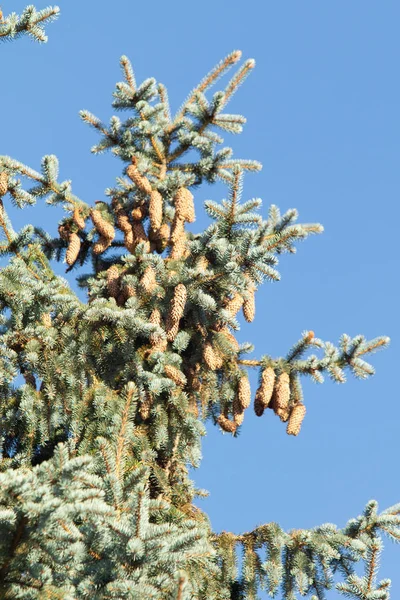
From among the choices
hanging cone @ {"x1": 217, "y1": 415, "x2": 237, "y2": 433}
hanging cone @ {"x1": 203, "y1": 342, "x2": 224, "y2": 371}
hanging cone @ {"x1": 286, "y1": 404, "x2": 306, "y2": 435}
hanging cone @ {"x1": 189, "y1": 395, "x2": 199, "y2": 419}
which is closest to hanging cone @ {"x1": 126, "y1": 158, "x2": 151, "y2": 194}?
hanging cone @ {"x1": 203, "y1": 342, "x2": 224, "y2": 371}

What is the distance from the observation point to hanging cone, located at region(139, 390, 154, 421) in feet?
25.9

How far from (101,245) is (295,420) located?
2.84 metres

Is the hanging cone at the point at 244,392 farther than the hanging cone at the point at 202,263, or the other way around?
the hanging cone at the point at 244,392

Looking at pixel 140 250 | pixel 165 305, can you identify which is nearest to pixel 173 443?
pixel 165 305

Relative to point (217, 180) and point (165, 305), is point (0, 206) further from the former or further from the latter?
point (217, 180)

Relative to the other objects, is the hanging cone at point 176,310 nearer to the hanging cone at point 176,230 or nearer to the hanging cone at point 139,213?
the hanging cone at point 176,230

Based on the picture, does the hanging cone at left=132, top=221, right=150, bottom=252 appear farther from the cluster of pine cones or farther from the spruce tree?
the cluster of pine cones

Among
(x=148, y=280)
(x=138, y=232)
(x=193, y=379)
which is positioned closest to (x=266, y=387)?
(x=193, y=379)

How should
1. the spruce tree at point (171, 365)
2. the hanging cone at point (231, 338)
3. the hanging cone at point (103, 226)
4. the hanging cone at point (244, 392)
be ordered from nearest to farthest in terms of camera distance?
1. the spruce tree at point (171, 365)
2. the hanging cone at point (244, 392)
3. the hanging cone at point (231, 338)
4. the hanging cone at point (103, 226)

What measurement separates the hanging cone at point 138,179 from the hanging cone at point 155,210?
23 centimetres

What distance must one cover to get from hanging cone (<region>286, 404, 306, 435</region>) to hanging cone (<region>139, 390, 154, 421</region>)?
1317mm

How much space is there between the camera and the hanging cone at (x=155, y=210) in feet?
30.0

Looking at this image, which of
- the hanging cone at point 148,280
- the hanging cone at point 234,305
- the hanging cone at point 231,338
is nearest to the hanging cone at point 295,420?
the hanging cone at point 231,338

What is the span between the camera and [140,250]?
8.43 m
